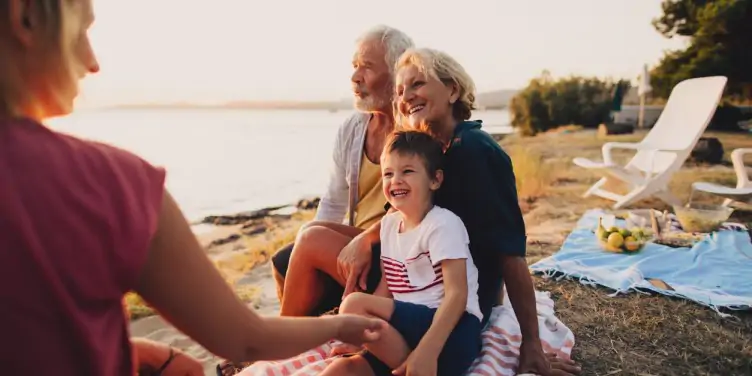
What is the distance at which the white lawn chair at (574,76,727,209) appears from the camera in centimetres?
678

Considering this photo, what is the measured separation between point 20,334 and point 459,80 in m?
2.02

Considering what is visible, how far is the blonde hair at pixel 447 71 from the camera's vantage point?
99.7 inches

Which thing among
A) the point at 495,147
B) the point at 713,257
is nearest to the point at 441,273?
the point at 495,147

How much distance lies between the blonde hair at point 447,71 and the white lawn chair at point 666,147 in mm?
4835

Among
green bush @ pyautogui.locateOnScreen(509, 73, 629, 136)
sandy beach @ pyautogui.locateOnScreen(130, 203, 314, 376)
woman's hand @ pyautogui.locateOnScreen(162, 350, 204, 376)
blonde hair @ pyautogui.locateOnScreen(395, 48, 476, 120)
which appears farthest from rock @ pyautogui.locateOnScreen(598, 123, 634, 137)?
woman's hand @ pyautogui.locateOnScreen(162, 350, 204, 376)

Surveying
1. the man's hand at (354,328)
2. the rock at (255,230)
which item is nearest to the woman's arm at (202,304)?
the man's hand at (354,328)

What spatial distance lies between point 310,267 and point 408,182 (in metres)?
0.72

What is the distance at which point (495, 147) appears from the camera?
7.85ft

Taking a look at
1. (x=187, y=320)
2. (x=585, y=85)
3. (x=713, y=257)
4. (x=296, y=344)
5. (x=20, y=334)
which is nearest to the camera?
(x=20, y=334)

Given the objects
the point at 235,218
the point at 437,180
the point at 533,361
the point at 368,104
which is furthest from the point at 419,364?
the point at 235,218

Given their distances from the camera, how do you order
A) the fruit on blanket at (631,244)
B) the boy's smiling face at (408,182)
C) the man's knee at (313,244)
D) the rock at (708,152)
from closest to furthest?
the boy's smiling face at (408,182), the man's knee at (313,244), the fruit on blanket at (631,244), the rock at (708,152)

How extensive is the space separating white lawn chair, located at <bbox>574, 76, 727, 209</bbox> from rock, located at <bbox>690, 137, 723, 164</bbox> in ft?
7.60

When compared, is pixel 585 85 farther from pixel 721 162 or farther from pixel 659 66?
pixel 721 162

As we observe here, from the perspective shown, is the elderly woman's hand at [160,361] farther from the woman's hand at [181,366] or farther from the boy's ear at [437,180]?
the boy's ear at [437,180]
